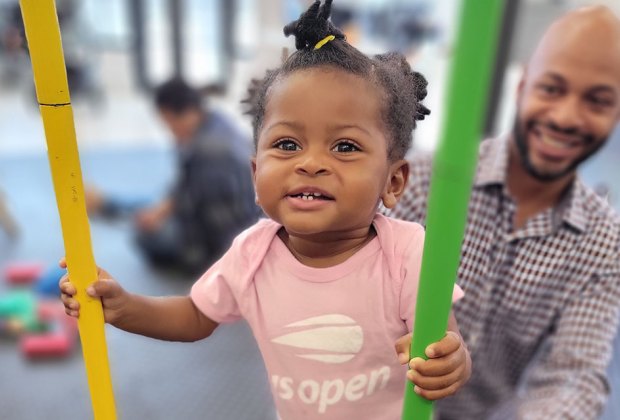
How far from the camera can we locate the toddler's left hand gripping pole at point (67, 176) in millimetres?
355

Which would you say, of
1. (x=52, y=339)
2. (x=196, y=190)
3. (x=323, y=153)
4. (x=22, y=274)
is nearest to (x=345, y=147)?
(x=323, y=153)

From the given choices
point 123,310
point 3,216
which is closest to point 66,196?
point 123,310

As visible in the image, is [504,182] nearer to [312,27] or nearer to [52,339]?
[312,27]

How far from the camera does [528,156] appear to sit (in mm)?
837

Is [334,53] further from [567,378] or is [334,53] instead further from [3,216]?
[3,216]

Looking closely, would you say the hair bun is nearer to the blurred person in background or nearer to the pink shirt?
the pink shirt

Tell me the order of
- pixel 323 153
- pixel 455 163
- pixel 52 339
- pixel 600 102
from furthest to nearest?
pixel 52 339 → pixel 600 102 → pixel 323 153 → pixel 455 163

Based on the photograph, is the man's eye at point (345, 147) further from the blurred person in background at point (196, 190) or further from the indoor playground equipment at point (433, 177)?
the blurred person in background at point (196, 190)

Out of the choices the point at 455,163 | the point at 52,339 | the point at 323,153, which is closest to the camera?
the point at 455,163

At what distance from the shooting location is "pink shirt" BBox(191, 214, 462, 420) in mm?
463

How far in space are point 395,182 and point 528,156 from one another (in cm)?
43

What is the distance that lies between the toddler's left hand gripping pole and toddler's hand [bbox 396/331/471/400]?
21 cm

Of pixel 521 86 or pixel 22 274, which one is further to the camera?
pixel 22 274

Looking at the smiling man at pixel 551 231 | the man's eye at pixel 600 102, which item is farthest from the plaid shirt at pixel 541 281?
the man's eye at pixel 600 102
